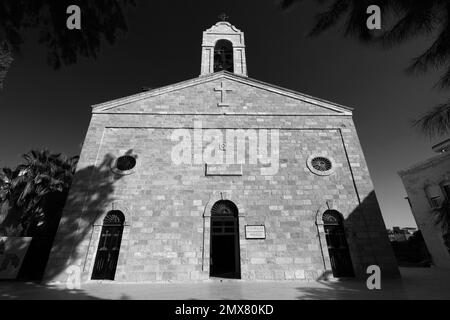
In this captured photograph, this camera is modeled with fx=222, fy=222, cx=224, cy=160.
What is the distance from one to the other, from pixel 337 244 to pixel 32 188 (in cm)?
1833

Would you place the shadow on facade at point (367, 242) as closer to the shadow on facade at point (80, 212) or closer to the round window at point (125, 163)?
the round window at point (125, 163)

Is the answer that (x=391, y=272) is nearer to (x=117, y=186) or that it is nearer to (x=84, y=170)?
(x=117, y=186)

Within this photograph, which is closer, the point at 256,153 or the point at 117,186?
the point at 117,186

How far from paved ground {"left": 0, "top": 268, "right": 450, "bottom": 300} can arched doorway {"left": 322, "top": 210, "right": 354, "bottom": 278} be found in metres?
0.71

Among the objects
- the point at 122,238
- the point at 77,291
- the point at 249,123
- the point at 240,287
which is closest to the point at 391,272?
the point at 240,287

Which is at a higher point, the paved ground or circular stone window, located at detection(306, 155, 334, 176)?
circular stone window, located at detection(306, 155, 334, 176)

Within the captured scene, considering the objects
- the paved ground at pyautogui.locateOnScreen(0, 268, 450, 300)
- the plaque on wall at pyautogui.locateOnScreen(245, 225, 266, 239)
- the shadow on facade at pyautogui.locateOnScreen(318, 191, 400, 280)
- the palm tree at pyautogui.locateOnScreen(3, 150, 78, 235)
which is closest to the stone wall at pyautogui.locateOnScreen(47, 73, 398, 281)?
the shadow on facade at pyautogui.locateOnScreen(318, 191, 400, 280)

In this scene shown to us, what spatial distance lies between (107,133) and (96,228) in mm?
4614

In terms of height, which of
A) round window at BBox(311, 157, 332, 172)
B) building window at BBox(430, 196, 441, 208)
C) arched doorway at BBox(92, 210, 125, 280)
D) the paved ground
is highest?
round window at BBox(311, 157, 332, 172)

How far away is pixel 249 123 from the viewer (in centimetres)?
1141

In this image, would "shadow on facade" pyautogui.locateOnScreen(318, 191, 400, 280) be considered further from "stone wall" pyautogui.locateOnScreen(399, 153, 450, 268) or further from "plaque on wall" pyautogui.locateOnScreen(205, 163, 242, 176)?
"stone wall" pyautogui.locateOnScreen(399, 153, 450, 268)

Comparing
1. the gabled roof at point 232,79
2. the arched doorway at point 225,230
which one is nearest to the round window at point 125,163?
the gabled roof at point 232,79

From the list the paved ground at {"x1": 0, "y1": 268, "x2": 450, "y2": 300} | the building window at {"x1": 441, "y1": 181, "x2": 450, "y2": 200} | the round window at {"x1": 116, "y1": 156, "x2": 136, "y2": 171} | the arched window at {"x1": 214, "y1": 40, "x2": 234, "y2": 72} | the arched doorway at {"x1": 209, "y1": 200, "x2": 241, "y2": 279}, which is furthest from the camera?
the building window at {"x1": 441, "y1": 181, "x2": 450, "y2": 200}

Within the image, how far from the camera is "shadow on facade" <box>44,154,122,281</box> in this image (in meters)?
8.45
